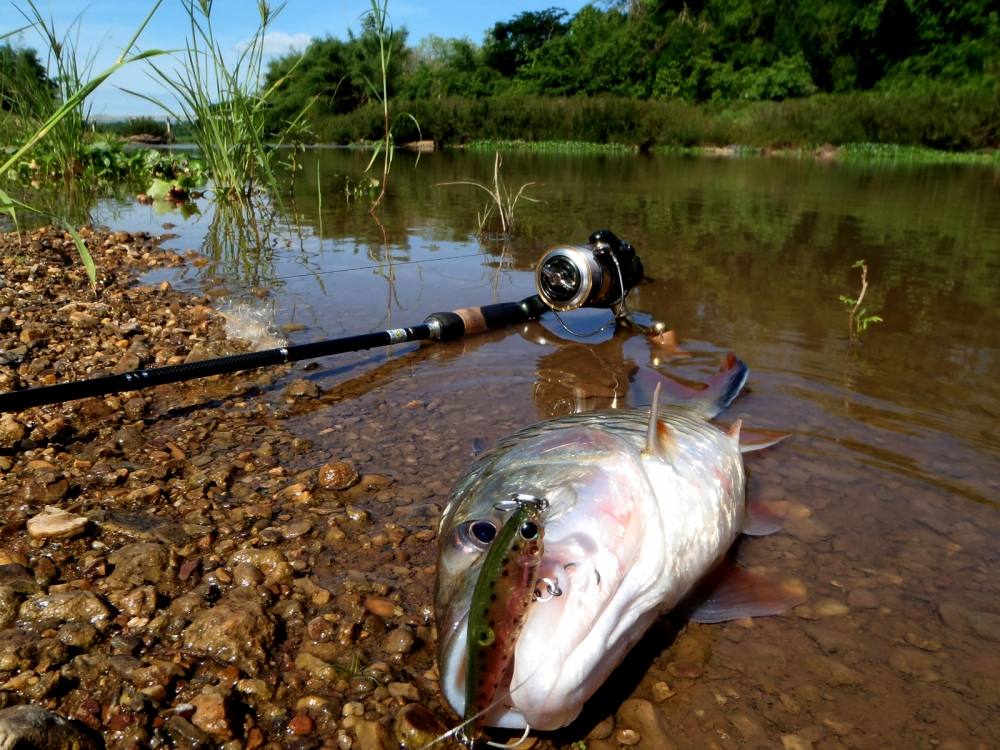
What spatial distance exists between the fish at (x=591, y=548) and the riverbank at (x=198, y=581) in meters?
0.39

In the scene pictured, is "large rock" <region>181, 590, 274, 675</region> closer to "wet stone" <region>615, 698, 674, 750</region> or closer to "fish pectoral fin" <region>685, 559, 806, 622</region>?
"wet stone" <region>615, 698, 674, 750</region>

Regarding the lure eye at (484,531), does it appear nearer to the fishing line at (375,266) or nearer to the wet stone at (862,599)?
the wet stone at (862,599)

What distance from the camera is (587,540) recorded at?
1607mm

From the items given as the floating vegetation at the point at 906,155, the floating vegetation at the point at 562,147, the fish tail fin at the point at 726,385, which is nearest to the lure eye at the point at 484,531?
the fish tail fin at the point at 726,385

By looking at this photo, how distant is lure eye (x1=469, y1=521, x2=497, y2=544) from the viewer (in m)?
1.63

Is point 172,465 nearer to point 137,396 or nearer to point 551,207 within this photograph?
point 137,396

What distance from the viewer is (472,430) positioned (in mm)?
3467

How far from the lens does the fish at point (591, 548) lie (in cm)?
146

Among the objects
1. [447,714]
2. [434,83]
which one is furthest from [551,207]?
[434,83]

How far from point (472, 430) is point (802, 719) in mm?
1984

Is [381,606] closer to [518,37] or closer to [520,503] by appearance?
[520,503]

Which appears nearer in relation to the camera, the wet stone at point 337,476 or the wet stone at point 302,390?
the wet stone at point 337,476

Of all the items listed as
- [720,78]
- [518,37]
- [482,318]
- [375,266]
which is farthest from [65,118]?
[518,37]

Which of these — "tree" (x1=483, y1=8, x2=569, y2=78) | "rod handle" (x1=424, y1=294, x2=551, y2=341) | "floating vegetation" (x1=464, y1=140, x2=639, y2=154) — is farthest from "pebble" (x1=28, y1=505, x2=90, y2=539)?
"tree" (x1=483, y1=8, x2=569, y2=78)
